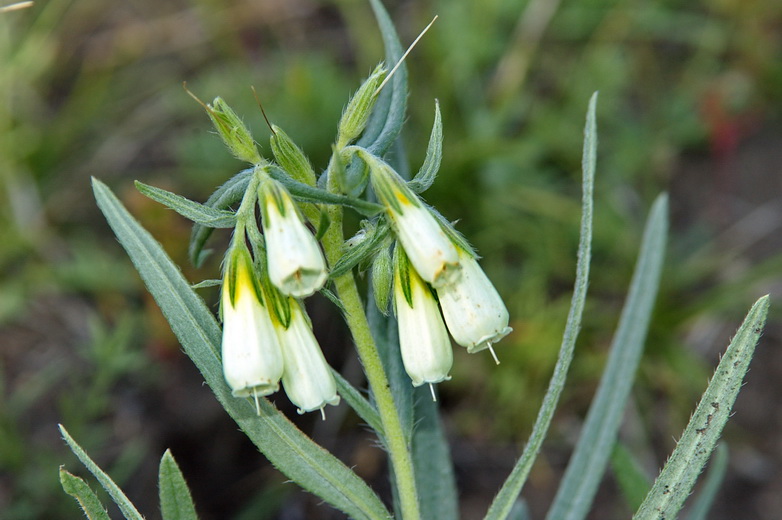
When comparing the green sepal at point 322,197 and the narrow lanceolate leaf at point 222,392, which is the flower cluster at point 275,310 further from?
the narrow lanceolate leaf at point 222,392

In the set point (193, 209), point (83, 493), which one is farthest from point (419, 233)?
point (83, 493)

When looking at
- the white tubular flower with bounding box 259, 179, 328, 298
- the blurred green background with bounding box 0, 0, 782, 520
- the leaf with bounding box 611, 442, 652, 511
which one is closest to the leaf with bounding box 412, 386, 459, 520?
the leaf with bounding box 611, 442, 652, 511

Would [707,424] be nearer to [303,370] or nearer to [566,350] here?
[566,350]

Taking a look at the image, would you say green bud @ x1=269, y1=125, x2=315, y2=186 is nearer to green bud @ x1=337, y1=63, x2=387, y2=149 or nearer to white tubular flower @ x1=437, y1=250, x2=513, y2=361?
green bud @ x1=337, y1=63, x2=387, y2=149

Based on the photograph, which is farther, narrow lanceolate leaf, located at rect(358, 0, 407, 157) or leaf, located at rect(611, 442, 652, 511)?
leaf, located at rect(611, 442, 652, 511)

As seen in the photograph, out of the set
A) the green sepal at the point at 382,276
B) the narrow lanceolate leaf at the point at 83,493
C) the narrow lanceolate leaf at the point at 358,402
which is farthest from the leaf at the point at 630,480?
the narrow lanceolate leaf at the point at 83,493

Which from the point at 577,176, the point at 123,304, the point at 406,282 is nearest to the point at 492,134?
the point at 577,176
